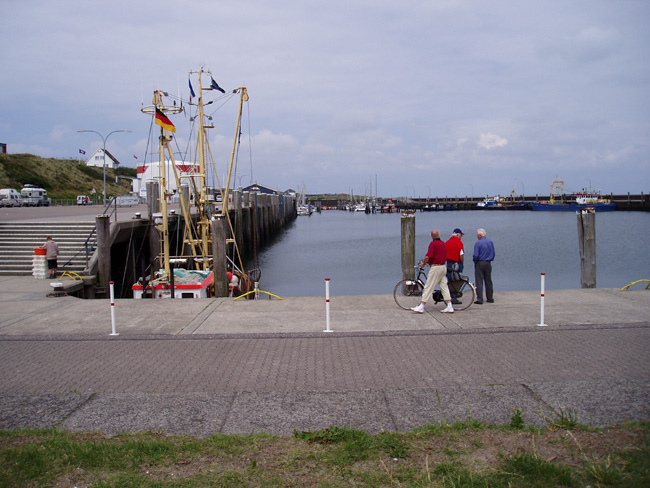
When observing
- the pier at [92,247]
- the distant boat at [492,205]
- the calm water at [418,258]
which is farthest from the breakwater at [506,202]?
the pier at [92,247]

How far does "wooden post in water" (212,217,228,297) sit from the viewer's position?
605 inches

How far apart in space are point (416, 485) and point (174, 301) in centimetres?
1013

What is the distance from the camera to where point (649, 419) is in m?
5.84

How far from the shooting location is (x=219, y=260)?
15648 mm

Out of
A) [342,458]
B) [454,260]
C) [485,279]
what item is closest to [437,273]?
[454,260]

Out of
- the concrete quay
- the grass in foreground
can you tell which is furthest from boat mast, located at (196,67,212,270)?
the grass in foreground

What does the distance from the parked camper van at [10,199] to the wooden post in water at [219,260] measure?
52825 mm

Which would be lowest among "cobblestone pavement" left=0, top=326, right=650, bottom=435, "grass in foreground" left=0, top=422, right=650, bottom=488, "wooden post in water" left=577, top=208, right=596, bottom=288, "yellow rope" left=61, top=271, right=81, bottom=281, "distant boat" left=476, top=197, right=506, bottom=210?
"cobblestone pavement" left=0, top=326, right=650, bottom=435

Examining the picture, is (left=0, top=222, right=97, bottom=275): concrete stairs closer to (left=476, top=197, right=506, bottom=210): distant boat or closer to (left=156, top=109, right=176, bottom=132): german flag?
(left=156, top=109, right=176, bottom=132): german flag

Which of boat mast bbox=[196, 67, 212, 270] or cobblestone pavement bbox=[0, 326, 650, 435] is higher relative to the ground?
boat mast bbox=[196, 67, 212, 270]

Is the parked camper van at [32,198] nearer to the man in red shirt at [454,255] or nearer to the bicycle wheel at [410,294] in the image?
the bicycle wheel at [410,294]

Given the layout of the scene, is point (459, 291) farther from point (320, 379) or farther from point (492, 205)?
point (492, 205)

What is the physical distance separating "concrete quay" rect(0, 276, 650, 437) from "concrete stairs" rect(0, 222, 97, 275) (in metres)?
6.60

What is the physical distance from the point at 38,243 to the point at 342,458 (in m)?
18.9
